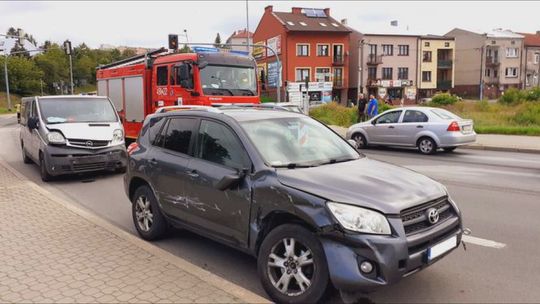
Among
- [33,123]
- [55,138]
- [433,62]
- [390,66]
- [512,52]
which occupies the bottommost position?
[55,138]

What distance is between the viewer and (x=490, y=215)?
6785 mm

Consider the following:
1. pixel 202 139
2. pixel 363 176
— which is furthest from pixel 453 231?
pixel 202 139

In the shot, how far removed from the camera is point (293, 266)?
385 cm

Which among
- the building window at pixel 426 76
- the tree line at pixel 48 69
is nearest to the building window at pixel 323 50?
the building window at pixel 426 76

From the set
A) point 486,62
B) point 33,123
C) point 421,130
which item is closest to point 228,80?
point 33,123

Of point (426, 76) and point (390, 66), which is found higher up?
point (390, 66)

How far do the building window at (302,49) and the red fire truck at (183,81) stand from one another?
151ft

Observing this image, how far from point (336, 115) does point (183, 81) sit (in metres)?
16.8

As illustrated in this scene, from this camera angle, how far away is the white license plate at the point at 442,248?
150 inches

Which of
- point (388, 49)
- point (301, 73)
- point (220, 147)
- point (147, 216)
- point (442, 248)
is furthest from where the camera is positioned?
point (388, 49)

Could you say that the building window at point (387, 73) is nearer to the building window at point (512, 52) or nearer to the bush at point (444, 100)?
the building window at point (512, 52)

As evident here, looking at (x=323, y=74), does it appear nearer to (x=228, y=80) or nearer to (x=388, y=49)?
(x=388, y=49)

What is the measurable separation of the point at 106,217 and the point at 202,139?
2.89m

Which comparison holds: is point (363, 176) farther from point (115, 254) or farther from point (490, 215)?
point (490, 215)
